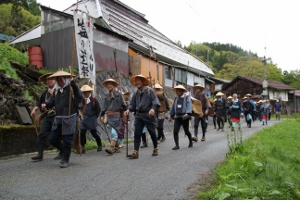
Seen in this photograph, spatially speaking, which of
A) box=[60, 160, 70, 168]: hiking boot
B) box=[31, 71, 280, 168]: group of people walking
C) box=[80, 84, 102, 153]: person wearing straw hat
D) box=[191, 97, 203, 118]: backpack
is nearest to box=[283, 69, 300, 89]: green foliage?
box=[191, 97, 203, 118]: backpack

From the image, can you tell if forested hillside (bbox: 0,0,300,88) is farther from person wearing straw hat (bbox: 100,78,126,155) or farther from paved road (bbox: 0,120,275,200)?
paved road (bbox: 0,120,275,200)

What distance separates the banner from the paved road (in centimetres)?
402

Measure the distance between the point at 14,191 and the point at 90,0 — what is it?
2556cm

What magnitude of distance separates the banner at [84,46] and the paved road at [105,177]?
402cm

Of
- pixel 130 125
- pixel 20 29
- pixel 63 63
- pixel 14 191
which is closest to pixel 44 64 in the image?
pixel 63 63

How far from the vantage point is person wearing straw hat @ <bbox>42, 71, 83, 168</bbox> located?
6895mm

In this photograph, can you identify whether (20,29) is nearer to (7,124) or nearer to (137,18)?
(137,18)

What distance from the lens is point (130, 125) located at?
50.6 ft

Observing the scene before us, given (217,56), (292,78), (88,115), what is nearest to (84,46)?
(88,115)

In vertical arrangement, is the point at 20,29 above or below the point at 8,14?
below

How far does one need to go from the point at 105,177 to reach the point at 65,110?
1956mm

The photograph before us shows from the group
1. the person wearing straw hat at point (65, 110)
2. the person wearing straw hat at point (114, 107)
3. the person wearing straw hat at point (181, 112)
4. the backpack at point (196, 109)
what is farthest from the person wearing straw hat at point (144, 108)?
the backpack at point (196, 109)

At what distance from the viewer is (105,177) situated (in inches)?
231

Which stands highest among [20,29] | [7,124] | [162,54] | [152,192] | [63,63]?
[20,29]
